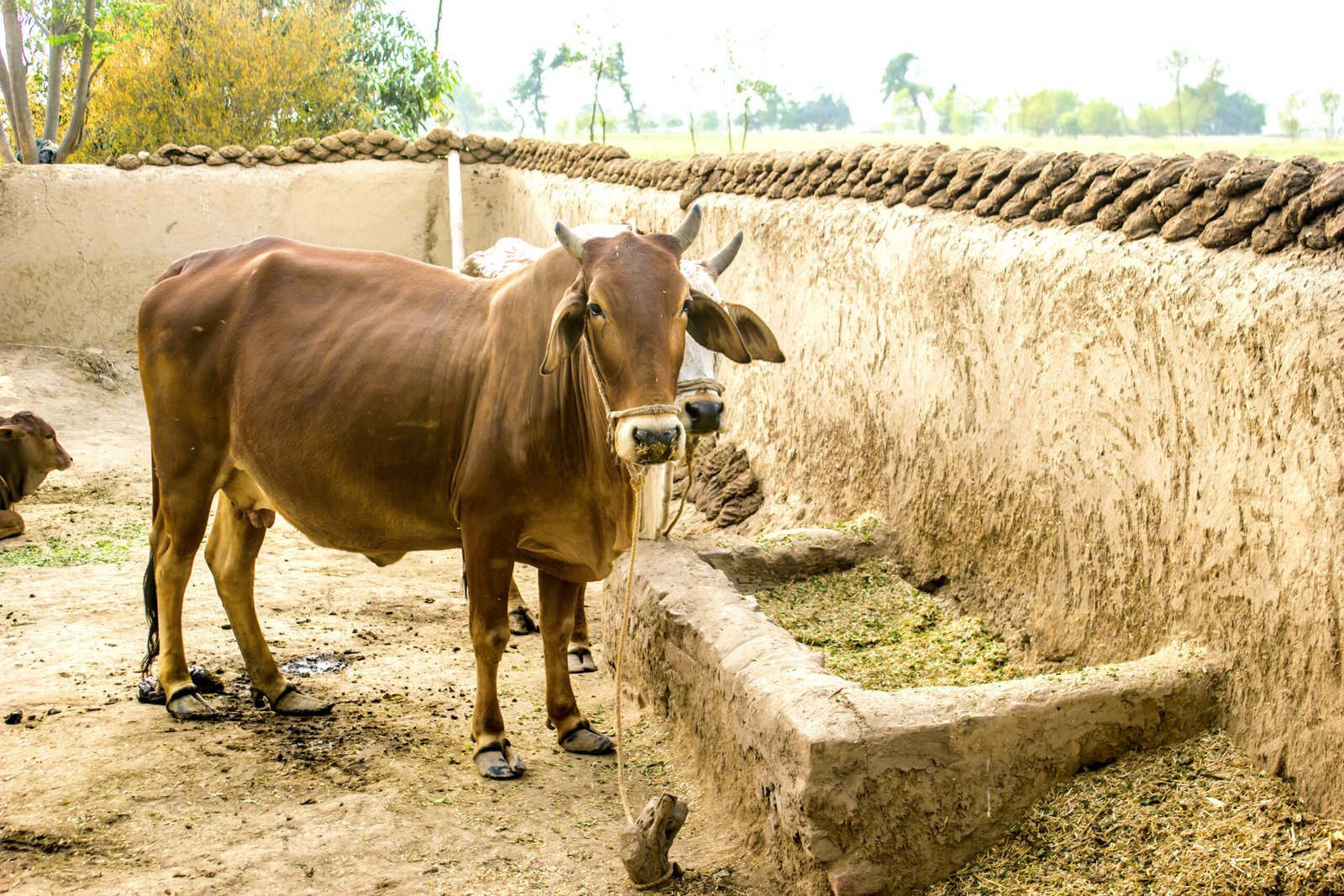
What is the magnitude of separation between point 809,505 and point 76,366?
8.22 metres

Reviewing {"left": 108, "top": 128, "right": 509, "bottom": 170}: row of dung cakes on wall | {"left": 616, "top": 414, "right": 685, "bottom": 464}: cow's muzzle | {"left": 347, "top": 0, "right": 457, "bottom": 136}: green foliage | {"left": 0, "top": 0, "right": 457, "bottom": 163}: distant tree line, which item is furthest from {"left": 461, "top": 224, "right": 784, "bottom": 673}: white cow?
{"left": 347, "top": 0, "right": 457, "bottom": 136}: green foliage

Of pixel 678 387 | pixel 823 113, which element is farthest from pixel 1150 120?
pixel 678 387

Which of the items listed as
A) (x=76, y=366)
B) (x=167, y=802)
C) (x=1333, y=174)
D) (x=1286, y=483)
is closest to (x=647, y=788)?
(x=167, y=802)

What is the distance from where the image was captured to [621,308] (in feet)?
12.5

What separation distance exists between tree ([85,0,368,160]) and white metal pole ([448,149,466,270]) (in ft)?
18.3

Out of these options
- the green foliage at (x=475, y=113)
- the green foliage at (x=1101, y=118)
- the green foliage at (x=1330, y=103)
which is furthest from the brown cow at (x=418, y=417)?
the green foliage at (x=475, y=113)

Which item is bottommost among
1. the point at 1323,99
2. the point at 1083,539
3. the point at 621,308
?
the point at 1083,539

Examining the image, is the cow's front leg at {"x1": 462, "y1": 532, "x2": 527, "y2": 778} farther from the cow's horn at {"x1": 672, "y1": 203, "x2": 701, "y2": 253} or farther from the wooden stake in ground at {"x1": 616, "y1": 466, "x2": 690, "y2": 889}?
the cow's horn at {"x1": 672, "y1": 203, "x2": 701, "y2": 253}

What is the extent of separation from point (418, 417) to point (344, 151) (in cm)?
986

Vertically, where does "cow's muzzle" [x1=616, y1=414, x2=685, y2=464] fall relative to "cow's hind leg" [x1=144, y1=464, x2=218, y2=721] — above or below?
above

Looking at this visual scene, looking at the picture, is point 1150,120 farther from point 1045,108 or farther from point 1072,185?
point 1072,185

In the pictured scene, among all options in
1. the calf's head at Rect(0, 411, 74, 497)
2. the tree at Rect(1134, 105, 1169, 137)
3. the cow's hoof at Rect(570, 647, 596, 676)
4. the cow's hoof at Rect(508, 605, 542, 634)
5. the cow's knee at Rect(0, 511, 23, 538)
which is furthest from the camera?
the tree at Rect(1134, 105, 1169, 137)

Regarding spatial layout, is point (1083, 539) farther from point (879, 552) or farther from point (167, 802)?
point (167, 802)

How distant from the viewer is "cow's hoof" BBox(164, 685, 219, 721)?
5.00 m
